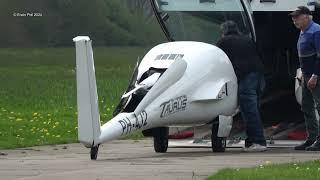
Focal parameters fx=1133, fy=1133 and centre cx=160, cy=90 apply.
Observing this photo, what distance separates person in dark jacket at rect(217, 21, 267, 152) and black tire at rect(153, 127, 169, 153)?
112cm

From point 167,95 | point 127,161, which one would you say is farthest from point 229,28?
point 127,161

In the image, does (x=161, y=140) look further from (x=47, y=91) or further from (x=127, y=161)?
(x=47, y=91)

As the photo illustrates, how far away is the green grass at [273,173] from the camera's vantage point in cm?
1075

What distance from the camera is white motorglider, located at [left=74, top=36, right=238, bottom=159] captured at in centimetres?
1328

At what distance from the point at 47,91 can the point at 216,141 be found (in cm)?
1708

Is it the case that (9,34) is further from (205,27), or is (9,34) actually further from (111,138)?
(111,138)

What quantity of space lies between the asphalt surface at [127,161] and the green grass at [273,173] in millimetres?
405

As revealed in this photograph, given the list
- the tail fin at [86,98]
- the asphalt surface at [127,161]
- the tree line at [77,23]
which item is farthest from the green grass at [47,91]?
the tail fin at [86,98]

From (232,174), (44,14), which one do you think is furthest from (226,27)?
(44,14)

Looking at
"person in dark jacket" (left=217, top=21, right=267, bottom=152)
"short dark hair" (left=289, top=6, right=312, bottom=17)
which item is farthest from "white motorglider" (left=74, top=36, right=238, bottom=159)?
"short dark hair" (left=289, top=6, right=312, bottom=17)

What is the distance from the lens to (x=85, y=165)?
1316 cm

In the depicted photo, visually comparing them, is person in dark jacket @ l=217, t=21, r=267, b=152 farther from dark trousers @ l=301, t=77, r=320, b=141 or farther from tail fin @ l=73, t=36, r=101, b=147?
tail fin @ l=73, t=36, r=101, b=147

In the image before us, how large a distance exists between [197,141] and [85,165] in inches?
145

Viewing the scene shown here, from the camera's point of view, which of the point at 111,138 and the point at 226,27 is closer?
the point at 111,138
